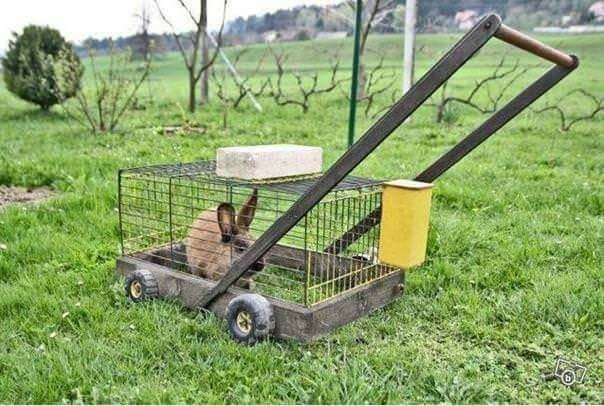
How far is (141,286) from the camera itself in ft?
9.89

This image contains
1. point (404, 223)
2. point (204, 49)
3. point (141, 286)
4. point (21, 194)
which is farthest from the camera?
point (204, 49)

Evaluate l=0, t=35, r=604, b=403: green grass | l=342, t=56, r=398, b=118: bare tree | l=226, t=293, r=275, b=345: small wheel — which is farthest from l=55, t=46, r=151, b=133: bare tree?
l=226, t=293, r=275, b=345: small wheel

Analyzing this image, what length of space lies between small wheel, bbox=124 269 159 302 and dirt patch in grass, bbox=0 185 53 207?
2289 mm

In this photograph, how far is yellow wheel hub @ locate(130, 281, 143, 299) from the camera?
3033 millimetres

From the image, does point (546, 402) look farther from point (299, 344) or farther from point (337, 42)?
point (337, 42)

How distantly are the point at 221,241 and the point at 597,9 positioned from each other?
30.3ft

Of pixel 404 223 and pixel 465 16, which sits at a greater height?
pixel 465 16

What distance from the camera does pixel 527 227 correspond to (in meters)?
4.20

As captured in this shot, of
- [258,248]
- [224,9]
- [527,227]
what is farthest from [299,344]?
[224,9]

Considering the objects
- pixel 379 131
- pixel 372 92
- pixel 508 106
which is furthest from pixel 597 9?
pixel 379 131

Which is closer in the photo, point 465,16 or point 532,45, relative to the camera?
point 532,45

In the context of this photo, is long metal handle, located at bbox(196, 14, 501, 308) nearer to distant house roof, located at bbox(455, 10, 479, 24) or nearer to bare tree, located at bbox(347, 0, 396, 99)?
bare tree, located at bbox(347, 0, 396, 99)

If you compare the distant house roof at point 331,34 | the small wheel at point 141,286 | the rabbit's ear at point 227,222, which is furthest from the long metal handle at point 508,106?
the distant house roof at point 331,34

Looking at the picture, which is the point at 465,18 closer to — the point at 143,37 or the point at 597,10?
the point at 597,10
